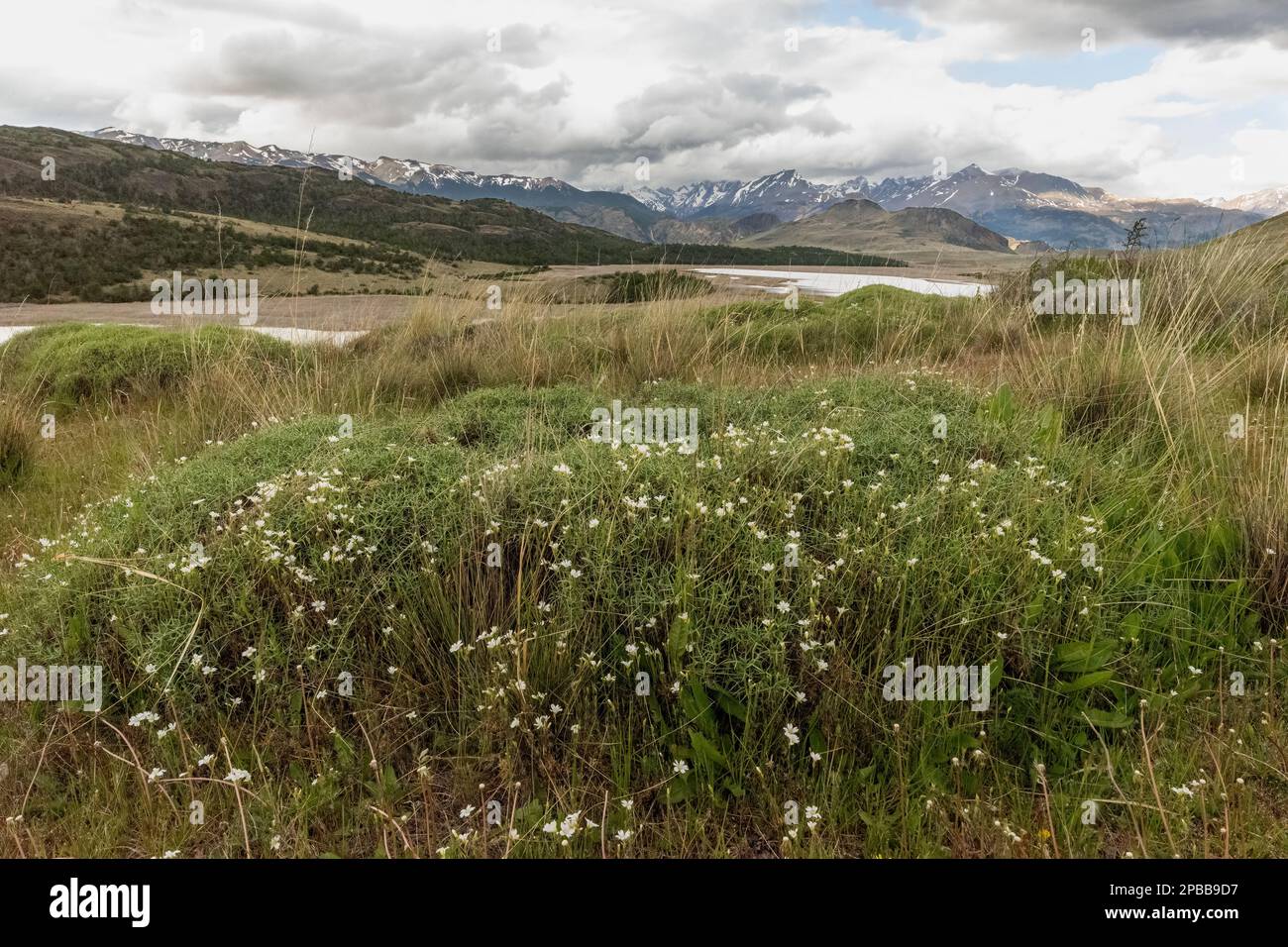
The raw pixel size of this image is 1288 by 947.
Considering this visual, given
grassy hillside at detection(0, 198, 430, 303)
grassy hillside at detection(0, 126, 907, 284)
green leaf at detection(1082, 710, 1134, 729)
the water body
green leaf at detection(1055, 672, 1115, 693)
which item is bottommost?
green leaf at detection(1082, 710, 1134, 729)

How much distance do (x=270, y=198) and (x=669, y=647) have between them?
120764mm

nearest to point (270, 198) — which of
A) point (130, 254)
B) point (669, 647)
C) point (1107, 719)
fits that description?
point (130, 254)

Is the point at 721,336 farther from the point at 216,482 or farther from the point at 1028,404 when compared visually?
the point at 216,482

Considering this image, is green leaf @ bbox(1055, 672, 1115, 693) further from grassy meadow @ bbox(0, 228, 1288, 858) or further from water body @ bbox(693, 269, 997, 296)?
water body @ bbox(693, 269, 997, 296)

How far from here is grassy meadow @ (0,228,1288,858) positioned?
2.37 meters

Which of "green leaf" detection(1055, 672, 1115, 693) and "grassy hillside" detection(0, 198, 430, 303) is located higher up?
"grassy hillside" detection(0, 198, 430, 303)

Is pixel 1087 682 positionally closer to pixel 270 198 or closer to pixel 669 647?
pixel 669 647

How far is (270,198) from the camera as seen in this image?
103 m

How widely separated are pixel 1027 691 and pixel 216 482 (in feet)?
13.2

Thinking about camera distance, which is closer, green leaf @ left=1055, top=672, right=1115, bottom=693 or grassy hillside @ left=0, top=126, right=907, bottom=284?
green leaf @ left=1055, top=672, right=1115, bottom=693

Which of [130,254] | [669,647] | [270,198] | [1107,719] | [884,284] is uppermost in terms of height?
A: [270,198]

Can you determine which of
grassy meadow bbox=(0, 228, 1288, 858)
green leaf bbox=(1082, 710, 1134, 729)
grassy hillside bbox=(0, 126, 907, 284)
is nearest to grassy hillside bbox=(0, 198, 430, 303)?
grassy hillside bbox=(0, 126, 907, 284)

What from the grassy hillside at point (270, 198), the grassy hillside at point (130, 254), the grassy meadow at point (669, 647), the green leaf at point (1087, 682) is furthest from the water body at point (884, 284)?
the grassy hillside at point (270, 198)

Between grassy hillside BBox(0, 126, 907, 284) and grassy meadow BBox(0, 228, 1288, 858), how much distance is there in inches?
2619
